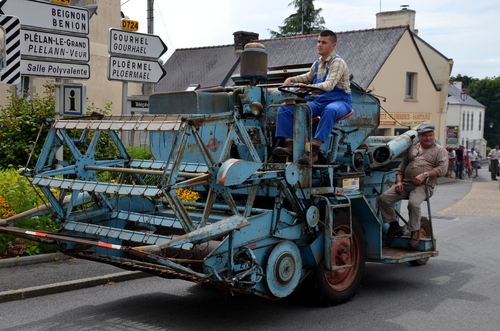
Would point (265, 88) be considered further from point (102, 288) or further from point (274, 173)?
point (102, 288)

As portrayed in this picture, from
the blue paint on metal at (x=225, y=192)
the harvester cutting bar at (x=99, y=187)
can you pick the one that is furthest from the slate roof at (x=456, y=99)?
the harvester cutting bar at (x=99, y=187)

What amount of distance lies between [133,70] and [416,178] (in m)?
5.19

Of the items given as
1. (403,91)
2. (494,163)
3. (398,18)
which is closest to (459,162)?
(494,163)

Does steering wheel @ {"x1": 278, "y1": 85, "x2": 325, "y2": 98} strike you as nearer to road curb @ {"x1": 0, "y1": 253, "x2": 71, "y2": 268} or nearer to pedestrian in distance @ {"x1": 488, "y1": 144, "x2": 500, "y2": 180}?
road curb @ {"x1": 0, "y1": 253, "x2": 71, "y2": 268}

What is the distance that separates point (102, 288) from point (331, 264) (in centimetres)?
290

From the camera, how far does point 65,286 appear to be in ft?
25.8

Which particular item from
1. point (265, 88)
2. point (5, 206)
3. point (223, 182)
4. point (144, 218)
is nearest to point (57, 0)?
point (5, 206)

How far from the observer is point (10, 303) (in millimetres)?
7293

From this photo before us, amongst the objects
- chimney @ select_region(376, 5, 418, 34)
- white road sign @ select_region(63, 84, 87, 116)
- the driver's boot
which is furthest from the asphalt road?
chimney @ select_region(376, 5, 418, 34)

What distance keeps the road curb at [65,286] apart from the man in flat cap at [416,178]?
130 inches

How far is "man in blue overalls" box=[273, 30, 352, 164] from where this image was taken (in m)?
7.12

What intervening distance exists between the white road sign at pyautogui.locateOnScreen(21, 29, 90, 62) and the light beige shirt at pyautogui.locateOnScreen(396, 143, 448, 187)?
5132 mm

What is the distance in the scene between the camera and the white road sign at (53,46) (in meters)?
9.62

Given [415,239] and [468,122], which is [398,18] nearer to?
[468,122]
